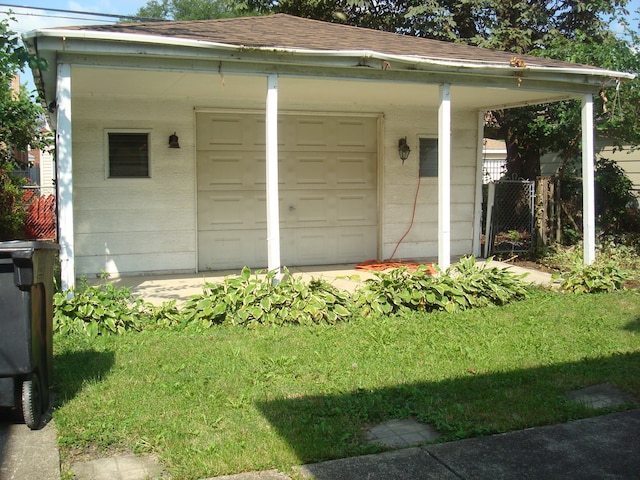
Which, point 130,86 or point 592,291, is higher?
point 130,86

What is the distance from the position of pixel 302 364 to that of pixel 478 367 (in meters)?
1.42

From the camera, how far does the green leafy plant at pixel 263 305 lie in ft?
20.7

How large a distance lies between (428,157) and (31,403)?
314 inches

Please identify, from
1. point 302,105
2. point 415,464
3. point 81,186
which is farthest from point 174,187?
point 415,464

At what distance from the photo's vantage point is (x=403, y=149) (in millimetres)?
10242

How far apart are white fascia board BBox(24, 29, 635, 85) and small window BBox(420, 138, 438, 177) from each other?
2.66 m

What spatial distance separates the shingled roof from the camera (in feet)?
22.3

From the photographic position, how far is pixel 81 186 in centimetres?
877

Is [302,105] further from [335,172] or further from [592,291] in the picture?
[592,291]

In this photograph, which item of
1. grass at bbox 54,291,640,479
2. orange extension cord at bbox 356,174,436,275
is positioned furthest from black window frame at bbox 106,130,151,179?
grass at bbox 54,291,640,479

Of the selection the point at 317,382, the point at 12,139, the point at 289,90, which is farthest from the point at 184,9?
the point at 317,382

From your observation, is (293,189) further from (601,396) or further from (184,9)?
(184,9)

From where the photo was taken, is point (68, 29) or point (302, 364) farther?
point (68, 29)

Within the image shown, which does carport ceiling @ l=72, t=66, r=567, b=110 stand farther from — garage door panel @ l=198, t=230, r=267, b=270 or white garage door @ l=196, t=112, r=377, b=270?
garage door panel @ l=198, t=230, r=267, b=270
